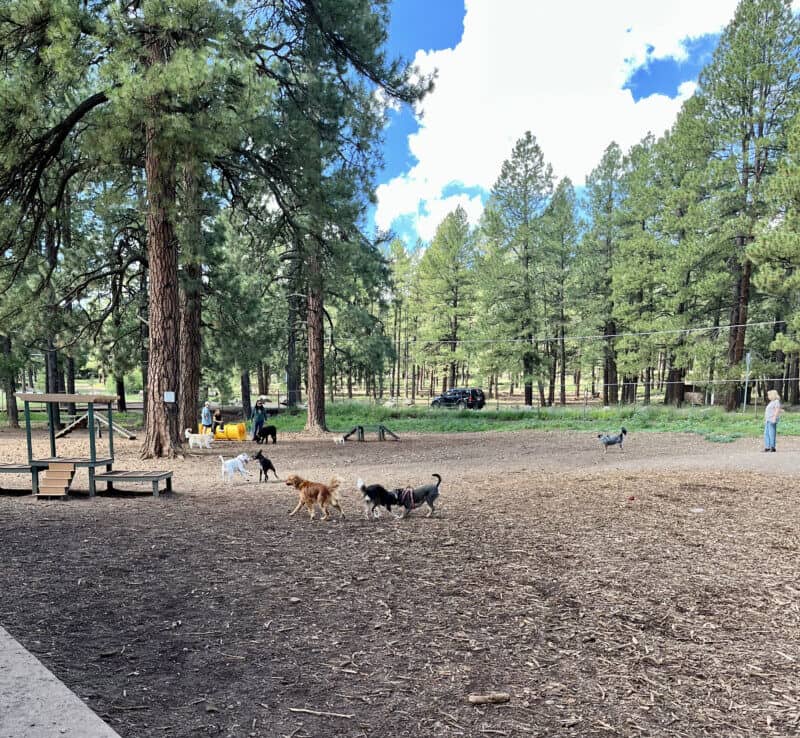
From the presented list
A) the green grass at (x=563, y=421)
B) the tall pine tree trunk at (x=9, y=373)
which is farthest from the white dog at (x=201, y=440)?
the tall pine tree trunk at (x=9, y=373)

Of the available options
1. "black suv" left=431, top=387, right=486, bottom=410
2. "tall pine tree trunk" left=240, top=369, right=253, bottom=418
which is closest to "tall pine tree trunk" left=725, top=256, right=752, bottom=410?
"black suv" left=431, top=387, right=486, bottom=410

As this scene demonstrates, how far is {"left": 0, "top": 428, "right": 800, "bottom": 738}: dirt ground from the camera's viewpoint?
2.61m

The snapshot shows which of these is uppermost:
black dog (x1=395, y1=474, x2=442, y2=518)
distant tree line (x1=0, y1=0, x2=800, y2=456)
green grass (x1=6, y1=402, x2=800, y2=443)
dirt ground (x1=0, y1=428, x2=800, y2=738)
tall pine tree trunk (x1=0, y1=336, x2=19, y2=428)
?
distant tree line (x1=0, y1=0, x2=800, y2=456)

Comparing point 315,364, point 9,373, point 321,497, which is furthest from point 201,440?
point 9,373

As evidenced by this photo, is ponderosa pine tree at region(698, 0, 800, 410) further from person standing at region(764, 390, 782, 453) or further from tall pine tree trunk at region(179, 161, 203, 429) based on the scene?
tall pine tree trunk at region(179, 161, 203, 429)

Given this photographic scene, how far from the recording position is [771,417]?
11.7 meters

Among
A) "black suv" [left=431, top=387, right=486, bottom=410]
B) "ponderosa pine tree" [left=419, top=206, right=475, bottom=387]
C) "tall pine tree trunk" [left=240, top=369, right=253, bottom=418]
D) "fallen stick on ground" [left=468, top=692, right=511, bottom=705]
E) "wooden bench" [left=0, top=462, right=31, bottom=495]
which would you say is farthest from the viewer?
"ponderosa pine tree" [left=419, top=206, right=475, bottom=387]

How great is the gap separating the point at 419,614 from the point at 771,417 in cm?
1140

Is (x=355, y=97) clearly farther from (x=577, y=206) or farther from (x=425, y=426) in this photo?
(x=577, y=206)

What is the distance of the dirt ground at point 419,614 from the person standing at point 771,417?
187 inches

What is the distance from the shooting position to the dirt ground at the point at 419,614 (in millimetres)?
2613

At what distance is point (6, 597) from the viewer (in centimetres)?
384

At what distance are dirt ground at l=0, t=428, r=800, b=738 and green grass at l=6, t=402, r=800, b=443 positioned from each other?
38.2 feet

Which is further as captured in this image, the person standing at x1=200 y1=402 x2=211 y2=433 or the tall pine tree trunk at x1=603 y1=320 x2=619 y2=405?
the tall pine tree trunk at x1=603 y1=320 x2=619 y2=405
